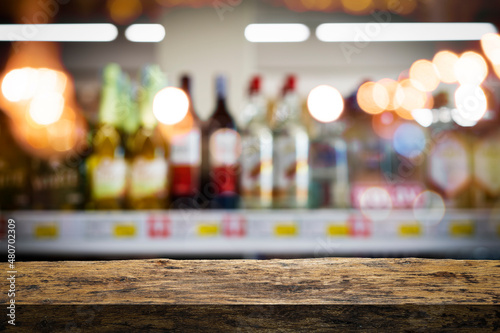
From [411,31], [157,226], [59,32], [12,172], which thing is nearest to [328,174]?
[157,226]

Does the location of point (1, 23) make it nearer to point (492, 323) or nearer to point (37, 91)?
point (37, 91)

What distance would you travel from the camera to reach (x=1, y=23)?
1.23 m

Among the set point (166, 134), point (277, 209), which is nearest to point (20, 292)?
point (277, 209)

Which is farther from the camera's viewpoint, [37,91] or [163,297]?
[37,91]

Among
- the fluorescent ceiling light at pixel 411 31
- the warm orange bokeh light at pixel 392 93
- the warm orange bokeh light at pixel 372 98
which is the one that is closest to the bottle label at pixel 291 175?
the warm orange bokeh light at pixel 372 98

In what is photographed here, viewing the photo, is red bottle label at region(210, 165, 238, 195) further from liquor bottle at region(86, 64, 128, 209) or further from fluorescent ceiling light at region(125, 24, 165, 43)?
fluorescent ceiling light at region(125, 24, 165, 43)

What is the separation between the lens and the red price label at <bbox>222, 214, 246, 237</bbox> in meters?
0.92

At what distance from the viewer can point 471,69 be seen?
135cm

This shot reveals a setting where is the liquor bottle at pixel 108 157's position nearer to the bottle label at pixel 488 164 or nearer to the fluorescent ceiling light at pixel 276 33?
the fluorescent ceiling light at pixel 276 33

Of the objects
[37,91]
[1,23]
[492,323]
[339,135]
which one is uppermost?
[1,23]

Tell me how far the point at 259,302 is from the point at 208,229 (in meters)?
0.57

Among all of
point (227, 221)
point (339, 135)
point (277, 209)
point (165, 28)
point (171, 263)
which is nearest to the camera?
point (171, 263)

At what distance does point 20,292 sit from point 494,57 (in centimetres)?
141

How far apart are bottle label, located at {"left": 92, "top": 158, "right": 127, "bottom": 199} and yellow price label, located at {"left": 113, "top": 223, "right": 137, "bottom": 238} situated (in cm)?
13
